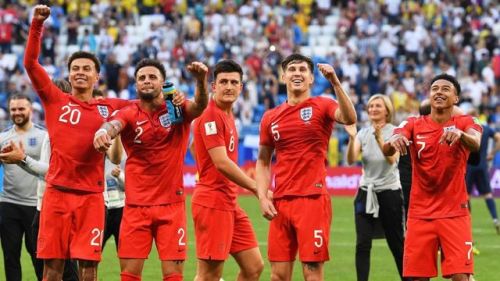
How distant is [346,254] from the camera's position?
17156 mm

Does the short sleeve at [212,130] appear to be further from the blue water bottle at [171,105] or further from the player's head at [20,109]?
the player's head at [20,109]

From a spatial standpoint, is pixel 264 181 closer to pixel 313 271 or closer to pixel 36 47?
pixel 313 271

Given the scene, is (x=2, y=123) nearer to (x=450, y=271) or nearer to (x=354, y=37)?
(x=354, y=37)

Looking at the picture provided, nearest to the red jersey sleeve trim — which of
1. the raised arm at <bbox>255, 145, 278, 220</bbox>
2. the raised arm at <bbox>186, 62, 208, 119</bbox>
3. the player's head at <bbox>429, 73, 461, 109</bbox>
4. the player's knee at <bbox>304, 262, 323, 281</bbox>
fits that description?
the raised arm at <bbox>186, 62, 208, 119</bbox>

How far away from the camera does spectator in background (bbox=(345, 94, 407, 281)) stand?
42.7 ft

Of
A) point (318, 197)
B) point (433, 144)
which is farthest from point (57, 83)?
point (433, 144)

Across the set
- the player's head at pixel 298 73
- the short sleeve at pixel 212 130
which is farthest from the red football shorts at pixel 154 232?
the player's head at pixel 298 73

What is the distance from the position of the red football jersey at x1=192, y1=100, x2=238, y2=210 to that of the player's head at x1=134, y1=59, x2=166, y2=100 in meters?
0.62

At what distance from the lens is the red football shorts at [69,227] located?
10273 mm

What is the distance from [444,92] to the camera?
→ 10.6 metres

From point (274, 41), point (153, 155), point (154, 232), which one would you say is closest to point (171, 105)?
point (153, 155)

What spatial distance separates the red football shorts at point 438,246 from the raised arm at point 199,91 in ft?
7.53

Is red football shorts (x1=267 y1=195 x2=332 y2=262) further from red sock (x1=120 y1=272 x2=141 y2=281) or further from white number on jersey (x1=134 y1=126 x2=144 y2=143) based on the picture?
white number on jersey (x1=134 y1=126 x2=144 y2=143)

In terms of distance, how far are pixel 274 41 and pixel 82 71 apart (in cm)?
2509
